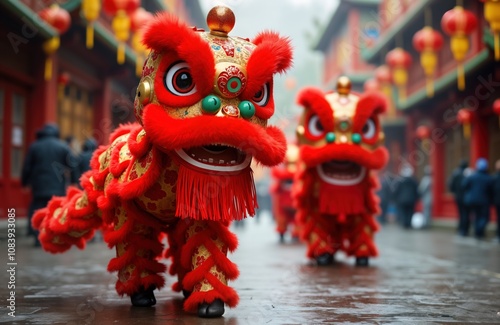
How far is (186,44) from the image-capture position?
422 centimetres

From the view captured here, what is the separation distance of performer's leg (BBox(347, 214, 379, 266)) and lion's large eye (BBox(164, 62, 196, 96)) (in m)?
4.46

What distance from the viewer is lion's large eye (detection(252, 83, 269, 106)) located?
450 centimetres

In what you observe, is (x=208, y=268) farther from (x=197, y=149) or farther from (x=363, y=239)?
(x=363, y=239)

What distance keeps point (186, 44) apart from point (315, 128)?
13.3ft

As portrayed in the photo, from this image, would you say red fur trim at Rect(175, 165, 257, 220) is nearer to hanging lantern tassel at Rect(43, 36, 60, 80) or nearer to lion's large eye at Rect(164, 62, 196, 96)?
lion's large eye at Rect(164, 62, 196, 96)

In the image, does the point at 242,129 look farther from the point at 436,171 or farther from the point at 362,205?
the point at 436,171

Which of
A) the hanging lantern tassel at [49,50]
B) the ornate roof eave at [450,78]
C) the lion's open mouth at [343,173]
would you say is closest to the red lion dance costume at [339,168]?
the lion's open mouth at [343,173]

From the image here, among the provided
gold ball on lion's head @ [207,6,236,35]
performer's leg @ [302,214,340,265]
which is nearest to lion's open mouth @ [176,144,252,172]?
gold ball on lion's head @ [207,6,236,35]

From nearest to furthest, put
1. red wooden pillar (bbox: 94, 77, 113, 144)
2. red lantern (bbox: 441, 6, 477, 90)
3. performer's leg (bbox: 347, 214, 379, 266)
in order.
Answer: performer's leg (bbox: 347, 214, 379, 266) < red lantern (bbox: 441, 6, 477, 90) < red wooden pillar (bbox: 94, 77, 113, 144)

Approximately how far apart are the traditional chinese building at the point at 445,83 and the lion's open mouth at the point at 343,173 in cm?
663

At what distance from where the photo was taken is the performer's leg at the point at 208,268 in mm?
4281

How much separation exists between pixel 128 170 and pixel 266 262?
4.36m

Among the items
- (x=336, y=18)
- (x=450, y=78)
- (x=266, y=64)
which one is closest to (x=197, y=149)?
(x=266, y=64)

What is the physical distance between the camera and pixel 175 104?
427cm
